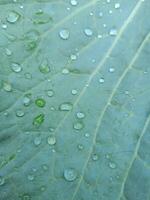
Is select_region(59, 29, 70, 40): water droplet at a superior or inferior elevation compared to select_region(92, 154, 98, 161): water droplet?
superior

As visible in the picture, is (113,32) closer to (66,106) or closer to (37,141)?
(66,106)

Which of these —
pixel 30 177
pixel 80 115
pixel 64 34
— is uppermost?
pixel 64 34

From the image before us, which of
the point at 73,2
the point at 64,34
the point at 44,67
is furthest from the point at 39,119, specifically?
the point at 73,2

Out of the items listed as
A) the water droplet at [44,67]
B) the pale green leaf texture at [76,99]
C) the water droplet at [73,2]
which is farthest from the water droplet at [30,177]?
the water droplet at [73,2]

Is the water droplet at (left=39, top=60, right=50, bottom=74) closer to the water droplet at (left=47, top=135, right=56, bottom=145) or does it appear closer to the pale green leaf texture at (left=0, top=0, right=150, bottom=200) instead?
the pale green leaf texture at (left=0, top=0, right=150, bottom=200)

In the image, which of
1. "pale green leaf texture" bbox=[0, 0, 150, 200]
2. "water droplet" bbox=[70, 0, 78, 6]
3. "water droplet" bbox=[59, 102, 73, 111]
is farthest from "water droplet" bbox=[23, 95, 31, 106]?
"water droplet" bbox=[70, 0, 78, 6]

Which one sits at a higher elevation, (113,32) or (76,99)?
(113,32)

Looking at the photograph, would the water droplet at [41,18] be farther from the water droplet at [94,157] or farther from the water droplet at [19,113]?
the water droplet at [94,157]
